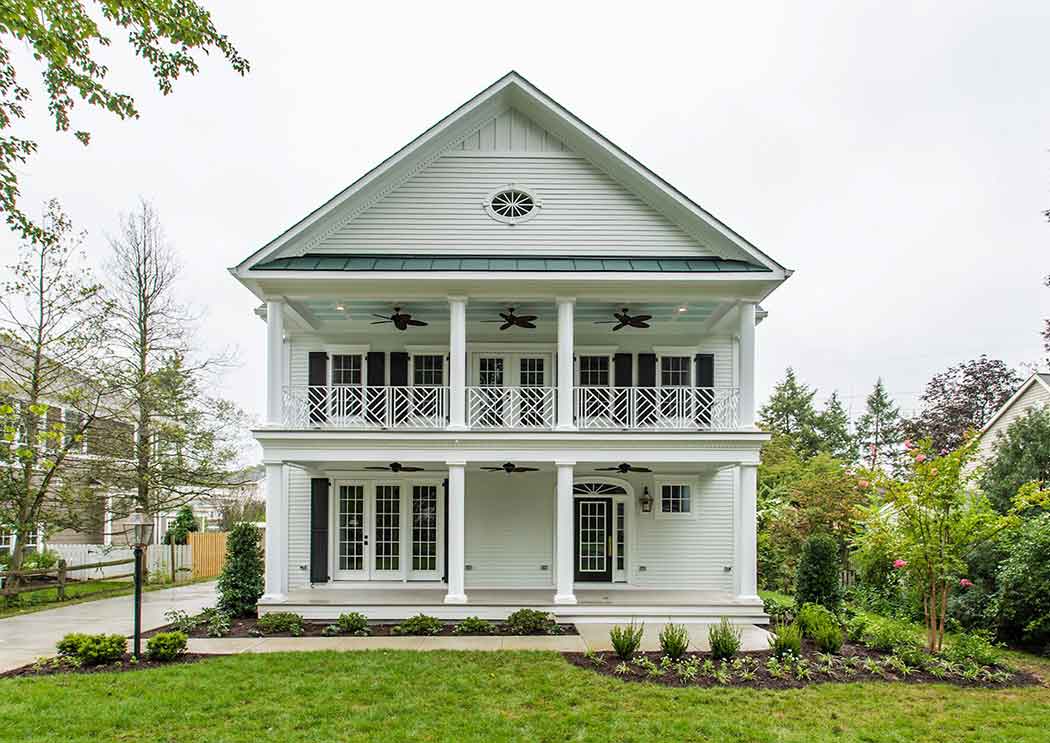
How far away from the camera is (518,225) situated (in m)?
13.8

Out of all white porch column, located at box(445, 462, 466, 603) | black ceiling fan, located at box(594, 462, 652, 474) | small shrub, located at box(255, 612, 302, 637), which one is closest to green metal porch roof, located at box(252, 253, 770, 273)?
white porch column, located at box(445, 462, 466, 603)

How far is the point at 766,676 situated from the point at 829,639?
5.77 ft

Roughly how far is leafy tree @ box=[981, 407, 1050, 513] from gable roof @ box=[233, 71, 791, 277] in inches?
230

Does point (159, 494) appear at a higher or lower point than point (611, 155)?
lower

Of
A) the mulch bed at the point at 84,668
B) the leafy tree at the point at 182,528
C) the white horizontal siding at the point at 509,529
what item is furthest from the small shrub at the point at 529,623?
the leafy tree at the point at 182,528

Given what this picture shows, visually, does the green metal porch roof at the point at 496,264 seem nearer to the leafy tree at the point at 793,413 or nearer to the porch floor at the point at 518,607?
the porch floor at the point at 518,607

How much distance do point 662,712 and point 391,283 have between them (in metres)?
8.27

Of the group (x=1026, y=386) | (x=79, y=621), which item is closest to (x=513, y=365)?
(x=79, y=621)

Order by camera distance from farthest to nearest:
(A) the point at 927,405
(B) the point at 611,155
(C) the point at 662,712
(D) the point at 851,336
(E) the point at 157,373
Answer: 1. (D) the point at 851,336
2. (A) the point at 927,405
3. (E) the point at 157,373
4. (B) the point at 611,155
5. (C) the point at 662,712

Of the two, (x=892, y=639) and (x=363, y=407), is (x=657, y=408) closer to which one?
(x=892, y=639)

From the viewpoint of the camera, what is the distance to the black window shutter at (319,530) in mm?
14703

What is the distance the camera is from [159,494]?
1958 centimetres

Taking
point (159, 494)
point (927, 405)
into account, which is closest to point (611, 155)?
point (159, 494)

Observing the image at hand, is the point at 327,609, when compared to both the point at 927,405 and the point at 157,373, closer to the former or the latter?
the point at 157,373
